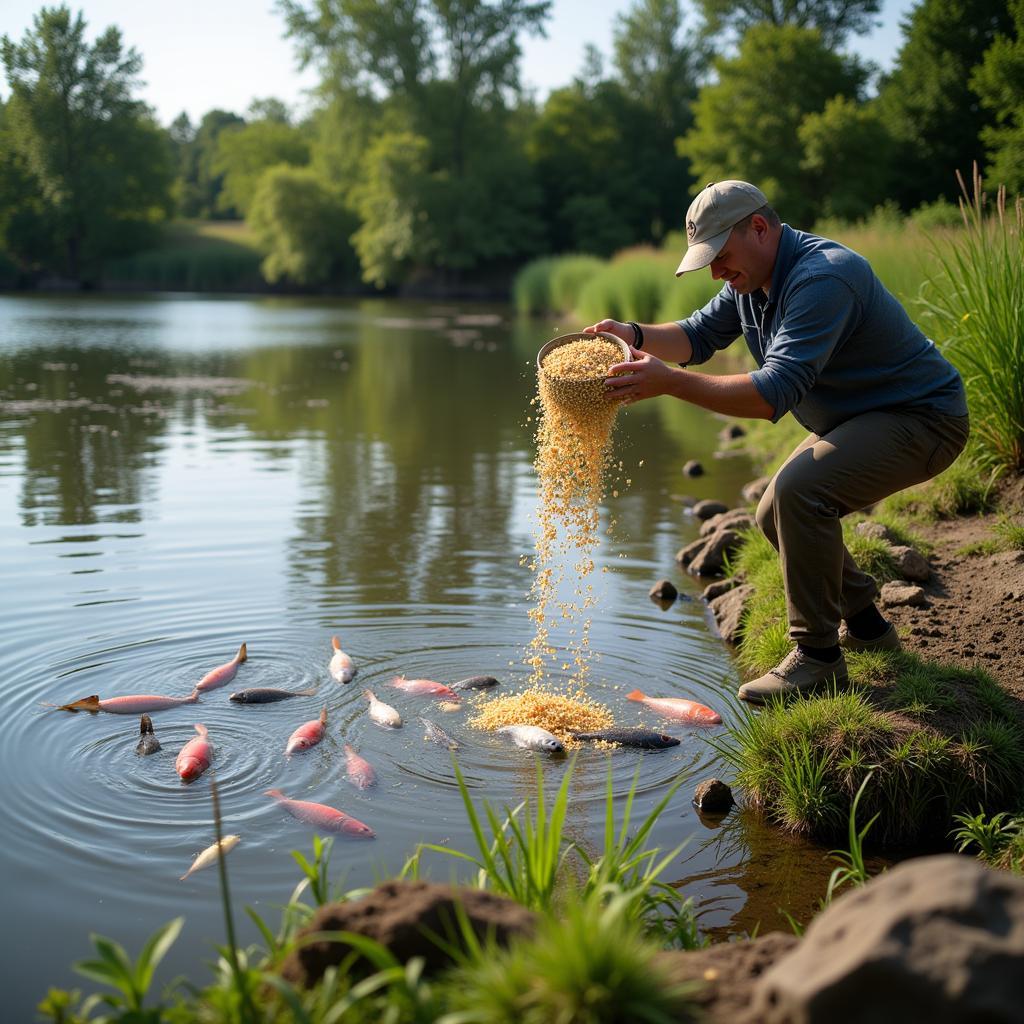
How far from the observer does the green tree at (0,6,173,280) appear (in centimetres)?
5638

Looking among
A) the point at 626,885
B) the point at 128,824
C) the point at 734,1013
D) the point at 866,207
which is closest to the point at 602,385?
the point at 626,885

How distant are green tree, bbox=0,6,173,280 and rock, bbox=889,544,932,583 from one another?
193ft

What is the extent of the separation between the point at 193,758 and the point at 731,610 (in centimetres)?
338

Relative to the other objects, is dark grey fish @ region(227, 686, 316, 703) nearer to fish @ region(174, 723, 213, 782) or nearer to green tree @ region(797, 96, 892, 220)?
fish @ region(174, 723, 213, 782)

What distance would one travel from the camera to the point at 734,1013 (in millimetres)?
2150

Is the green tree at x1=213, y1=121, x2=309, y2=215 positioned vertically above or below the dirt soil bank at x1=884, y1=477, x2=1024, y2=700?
above

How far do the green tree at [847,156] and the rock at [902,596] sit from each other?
104 ft

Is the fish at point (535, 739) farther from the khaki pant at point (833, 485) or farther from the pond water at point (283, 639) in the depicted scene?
the khaki pant at point (833, 485)

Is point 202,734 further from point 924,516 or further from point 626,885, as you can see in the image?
point 924,516

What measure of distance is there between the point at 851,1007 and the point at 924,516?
5.99 metres

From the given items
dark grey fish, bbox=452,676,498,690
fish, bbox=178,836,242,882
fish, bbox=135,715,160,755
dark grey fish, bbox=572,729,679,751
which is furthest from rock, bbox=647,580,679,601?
fish, bbox=178,836,242,882

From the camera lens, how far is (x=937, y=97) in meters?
37.4

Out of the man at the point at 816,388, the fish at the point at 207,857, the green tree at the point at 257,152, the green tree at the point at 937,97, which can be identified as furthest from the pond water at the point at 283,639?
the green tree at the point at 257,152

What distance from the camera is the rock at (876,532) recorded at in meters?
6.68
